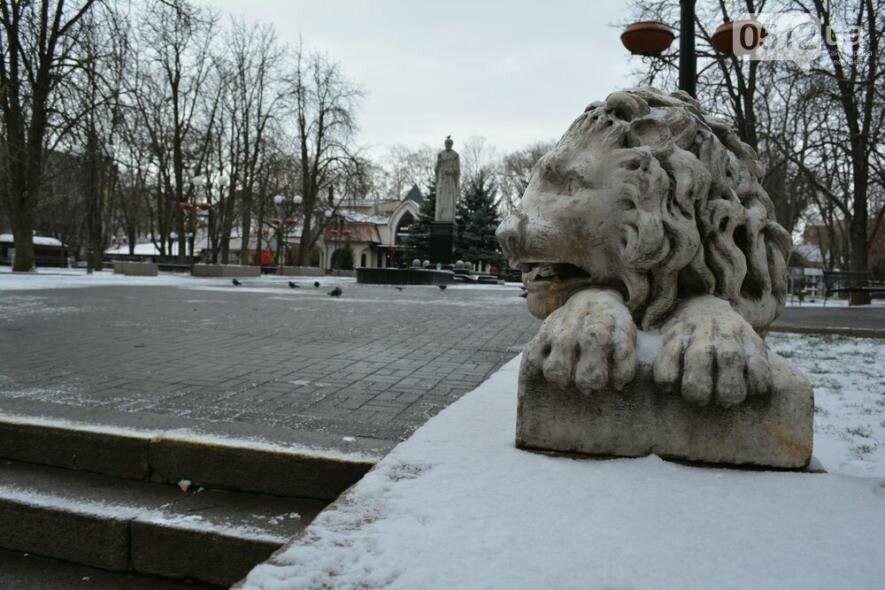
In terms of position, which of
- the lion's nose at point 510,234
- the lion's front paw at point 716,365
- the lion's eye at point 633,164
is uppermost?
the lion's eye at point 633,164

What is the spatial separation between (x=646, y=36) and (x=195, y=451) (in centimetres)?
816

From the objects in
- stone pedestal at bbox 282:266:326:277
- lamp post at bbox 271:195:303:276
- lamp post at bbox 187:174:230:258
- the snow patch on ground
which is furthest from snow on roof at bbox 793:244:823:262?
the snow patch on ground

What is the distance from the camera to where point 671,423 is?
204cm

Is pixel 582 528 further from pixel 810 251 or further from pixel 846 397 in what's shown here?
pixel 810 251

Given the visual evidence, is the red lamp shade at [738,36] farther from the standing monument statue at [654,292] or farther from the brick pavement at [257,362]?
the standing monument statue at [654,292]

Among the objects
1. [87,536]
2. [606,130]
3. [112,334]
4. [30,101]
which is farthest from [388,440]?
[30,101]

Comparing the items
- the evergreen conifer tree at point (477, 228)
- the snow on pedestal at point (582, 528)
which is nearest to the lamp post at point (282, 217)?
the evergreen conifer tree at point (477, 228)

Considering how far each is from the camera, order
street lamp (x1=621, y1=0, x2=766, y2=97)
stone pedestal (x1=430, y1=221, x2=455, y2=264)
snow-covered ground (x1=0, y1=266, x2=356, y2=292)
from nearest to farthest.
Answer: street lamp (x1=621, y1=0, x2=766, y2=97) < snow-covered ground (x1=0, y1=266, x2=356, y2=292) < stone pedestal (x1=430, y1=221, x2=455, y2=264)

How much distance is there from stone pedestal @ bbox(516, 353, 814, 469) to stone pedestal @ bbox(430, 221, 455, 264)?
85.2 feet

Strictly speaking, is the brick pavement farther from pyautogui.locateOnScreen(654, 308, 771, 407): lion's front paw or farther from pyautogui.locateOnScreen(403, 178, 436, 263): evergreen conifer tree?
pyautogui.locateOnScreen(403, 178, 436, 263): evergreen conifer tree

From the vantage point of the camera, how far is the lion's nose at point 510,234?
2.41 m

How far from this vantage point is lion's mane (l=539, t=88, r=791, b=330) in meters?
2.24

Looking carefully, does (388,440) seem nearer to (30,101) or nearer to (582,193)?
(582,193)

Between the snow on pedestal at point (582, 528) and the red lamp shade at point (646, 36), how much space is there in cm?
773
